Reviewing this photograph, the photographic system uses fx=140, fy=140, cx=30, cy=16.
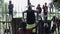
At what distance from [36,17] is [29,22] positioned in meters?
0.12

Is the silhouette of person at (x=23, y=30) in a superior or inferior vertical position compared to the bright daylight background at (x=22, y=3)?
inferior

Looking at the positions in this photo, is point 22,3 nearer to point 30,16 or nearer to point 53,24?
point 30,16

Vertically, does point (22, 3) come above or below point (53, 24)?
above

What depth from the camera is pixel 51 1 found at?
6.41 ft

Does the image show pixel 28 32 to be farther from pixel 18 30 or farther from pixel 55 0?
pixel 55 0

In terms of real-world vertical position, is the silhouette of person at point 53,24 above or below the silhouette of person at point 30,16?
below

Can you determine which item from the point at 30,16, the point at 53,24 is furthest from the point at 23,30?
the point at 53,24

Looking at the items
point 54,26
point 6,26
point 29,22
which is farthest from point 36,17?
point 6,26

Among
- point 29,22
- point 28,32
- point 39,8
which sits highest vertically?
point 39,8

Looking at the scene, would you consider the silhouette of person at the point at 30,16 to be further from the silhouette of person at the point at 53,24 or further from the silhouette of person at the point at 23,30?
the silhouette of person at the point at 53,24

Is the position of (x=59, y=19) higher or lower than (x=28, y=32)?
higher

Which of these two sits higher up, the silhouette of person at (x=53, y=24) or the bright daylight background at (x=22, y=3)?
the bright daylight background at (x=22, y=3)

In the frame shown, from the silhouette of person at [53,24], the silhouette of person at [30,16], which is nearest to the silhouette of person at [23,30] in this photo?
the silhouette of person at [30,16]

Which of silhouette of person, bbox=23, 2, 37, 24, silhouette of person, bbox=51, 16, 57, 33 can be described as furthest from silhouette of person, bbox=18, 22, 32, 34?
silhouette of person, bbox=51, 16, 57, 33
